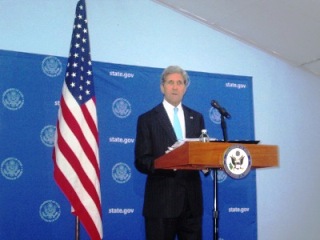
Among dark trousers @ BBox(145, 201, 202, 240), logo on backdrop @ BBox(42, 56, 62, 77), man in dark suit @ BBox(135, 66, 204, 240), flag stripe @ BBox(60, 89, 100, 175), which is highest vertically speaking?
logo on backdrop @ BBox(42, 56, 62, 77)

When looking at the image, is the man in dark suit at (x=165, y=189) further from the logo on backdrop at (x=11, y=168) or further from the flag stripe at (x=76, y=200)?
the logo on backdrop at (x=11, y=168)

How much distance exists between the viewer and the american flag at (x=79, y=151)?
2.65 metres

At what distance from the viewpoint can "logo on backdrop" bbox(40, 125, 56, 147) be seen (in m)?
3.41

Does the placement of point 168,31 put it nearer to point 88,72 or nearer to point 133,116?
point 133,116

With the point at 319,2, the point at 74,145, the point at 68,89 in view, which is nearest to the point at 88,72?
the point at 68,89

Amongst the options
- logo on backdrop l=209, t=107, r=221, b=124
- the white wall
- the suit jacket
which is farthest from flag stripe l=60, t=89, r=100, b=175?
logo on backdrop l=209, t=107, r=221, b=124

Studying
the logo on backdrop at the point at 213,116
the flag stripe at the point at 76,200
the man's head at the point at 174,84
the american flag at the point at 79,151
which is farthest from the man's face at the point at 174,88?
the logo on backdrop at the point at 213,116

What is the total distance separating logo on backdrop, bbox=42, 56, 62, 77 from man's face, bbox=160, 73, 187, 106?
46.9 inches

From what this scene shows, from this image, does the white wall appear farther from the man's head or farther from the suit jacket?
the suit jacket

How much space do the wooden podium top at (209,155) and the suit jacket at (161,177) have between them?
0.35 m

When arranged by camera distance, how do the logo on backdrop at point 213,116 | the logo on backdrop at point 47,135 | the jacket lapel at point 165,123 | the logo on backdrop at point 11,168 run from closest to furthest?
the jacket lapel at point 165,123 < the logo on backdrop at point 11,168 < the logo on backdrop at point 47,135 < the logo on backdrop at point 213,116

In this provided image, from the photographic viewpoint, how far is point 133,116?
3768 mm

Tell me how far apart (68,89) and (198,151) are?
49.9 inches

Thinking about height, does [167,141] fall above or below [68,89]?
below
